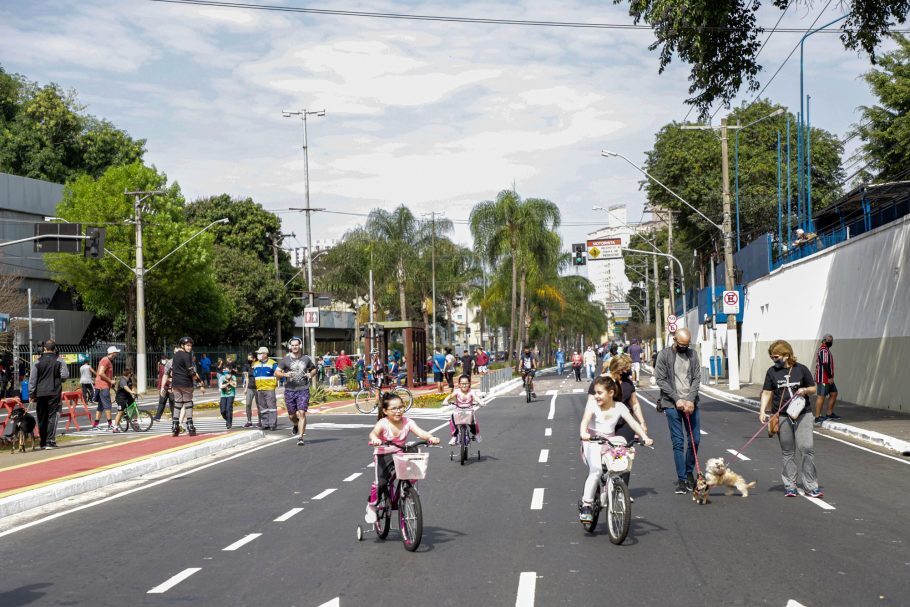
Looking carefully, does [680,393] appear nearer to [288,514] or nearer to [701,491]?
[701,491]

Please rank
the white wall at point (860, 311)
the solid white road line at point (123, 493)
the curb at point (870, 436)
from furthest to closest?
the white wall at point (860, 311), the curb at point (870, 436), the solid white road line at point (123, 493)

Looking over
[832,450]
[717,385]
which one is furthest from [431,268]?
[832,450]

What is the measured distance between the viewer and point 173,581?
7.98 meters

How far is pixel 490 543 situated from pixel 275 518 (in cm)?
293

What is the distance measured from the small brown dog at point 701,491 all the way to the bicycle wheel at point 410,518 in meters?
3.61

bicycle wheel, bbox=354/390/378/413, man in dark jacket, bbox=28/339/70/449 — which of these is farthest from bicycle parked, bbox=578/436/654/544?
bicycle wheel, bbox=354/390/378/413

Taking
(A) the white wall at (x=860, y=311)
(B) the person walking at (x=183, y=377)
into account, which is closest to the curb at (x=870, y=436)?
(A) the white wall at (x=860, y=311)

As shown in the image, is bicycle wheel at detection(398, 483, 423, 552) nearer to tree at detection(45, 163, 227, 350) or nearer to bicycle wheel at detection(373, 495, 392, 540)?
bicycle wheel at detection(373, 495, 392, 540)

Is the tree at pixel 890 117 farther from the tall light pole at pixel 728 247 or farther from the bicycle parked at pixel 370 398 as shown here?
the bicycle parked at pixel 370 398

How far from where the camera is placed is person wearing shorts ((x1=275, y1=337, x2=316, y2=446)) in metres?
19.2

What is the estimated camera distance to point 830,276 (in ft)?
103

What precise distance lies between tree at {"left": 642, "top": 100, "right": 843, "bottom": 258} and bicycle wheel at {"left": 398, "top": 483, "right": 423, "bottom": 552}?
53.9 meters

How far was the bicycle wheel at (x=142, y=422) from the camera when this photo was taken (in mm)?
23688

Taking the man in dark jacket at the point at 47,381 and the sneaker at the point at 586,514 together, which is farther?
the man in dark jacket at the point at 47,381
